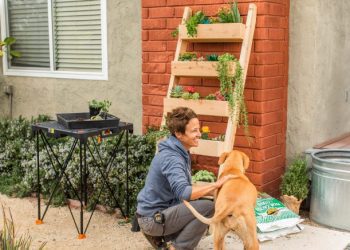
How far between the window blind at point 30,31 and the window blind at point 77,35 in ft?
0.94

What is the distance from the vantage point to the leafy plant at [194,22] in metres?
5.25

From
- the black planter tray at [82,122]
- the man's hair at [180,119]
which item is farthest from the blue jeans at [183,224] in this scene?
the black planter tray at [82,122]

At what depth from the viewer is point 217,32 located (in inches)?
204

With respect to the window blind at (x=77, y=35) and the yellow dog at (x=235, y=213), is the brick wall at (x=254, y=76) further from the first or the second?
the yellow dog at (x=235, y=213)

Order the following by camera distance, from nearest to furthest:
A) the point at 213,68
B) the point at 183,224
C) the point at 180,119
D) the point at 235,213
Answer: the point at 235,213 → the point at 180,119 → the point at 183,224 → the point at 213,68

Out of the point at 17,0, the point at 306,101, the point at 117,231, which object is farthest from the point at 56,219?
the point at 17,0

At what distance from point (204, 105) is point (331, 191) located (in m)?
1.47

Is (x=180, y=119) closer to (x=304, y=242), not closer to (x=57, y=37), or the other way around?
(x=304, y=242)

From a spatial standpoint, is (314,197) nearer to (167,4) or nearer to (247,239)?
(247,239)

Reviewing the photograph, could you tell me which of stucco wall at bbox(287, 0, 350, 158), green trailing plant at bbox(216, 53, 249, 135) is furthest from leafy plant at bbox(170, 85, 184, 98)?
stucco wall at bbox(287, 0, 350, 158)

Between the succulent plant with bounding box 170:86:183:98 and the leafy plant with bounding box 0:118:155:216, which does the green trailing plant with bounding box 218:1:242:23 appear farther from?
the leafy plant with bounding box 0:118:155:216

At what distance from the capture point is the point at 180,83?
5840 mm

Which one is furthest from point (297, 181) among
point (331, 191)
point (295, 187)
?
point (331, 191)

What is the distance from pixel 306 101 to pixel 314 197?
1032mm
